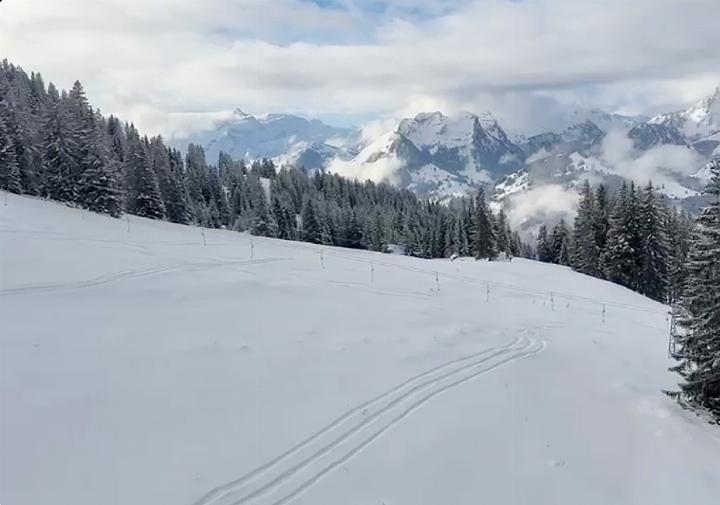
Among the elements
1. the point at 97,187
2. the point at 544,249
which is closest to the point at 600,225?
the point at 544,249

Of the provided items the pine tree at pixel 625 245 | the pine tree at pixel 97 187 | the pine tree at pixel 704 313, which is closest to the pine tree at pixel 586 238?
the pine tree at pixel 625 245

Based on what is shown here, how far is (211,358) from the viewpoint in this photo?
1540cm

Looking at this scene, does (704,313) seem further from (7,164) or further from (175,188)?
(175,188)

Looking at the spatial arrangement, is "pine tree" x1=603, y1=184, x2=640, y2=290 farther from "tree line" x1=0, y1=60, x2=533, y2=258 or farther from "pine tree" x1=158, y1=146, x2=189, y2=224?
"pine tree" x1=158, y1=146, x2=189, y2=224

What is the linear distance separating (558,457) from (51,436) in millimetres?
10940

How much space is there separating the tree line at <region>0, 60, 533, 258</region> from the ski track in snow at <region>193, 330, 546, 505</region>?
149 feet

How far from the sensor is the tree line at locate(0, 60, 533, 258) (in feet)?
177

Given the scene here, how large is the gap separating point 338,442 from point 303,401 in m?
2.07

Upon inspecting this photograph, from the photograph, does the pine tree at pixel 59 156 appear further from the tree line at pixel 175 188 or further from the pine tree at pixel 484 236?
the pine tree at pixel 484 236

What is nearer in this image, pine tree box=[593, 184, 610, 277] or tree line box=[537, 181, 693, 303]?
tree line box=[537, 181, 693, 303]

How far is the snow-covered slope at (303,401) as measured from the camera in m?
10.2

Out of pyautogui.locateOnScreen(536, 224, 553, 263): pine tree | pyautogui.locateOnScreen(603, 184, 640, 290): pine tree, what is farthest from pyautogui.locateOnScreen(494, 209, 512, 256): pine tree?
pyautogui.locateOnScreen(603, 184, 640, 290): pine tree

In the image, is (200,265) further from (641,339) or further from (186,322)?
(641,339)

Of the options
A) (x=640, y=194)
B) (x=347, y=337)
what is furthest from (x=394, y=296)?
(x=640, y=194)
